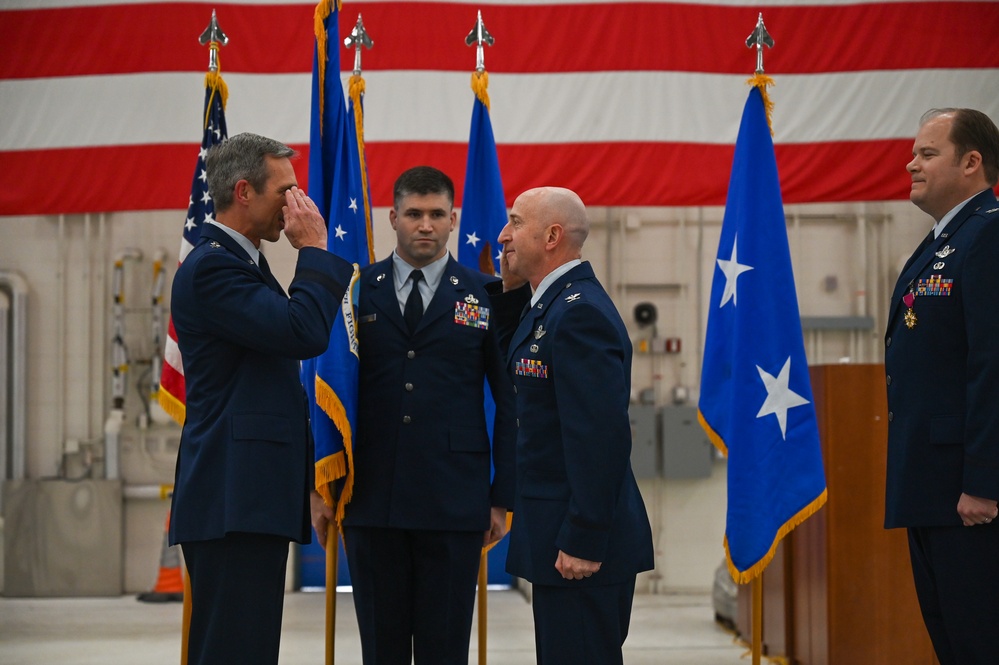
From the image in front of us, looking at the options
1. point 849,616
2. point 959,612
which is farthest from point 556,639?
point 849,616

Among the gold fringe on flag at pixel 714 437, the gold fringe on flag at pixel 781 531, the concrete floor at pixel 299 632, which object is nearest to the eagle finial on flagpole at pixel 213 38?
the gold fringe on flag at pixel 714 437

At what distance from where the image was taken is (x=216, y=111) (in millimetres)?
3801

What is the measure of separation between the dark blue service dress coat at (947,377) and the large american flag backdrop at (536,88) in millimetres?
2324

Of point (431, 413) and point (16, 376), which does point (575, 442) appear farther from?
point (16, 376)

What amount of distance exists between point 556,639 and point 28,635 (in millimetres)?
4701

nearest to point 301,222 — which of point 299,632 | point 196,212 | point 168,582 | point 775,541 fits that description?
point 196,212

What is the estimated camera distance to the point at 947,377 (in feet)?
7.59

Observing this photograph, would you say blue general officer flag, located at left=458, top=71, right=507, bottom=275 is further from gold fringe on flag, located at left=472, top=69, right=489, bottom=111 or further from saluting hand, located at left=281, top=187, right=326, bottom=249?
saluting hand, located at left=281, top=187, right=326, bottom=249

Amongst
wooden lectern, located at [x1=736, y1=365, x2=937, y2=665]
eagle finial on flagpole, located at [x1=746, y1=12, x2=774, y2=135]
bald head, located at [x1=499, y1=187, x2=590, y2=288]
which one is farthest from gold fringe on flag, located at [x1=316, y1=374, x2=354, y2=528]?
wooden lectern, located at [x1=736, y1=365, x2=937, y2=665]

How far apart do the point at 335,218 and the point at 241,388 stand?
124 centimetres

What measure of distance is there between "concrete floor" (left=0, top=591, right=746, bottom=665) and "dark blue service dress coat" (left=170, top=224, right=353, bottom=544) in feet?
9.80

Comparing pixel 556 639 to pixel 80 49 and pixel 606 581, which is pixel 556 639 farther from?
pixel 80 49

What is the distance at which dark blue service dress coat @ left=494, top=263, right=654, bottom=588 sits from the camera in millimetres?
2047

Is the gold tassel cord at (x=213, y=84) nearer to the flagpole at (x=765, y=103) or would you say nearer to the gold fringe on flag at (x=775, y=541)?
the flagpole at (x=765, y=103)
